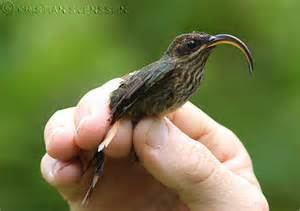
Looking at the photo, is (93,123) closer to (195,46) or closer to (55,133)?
(55,133)

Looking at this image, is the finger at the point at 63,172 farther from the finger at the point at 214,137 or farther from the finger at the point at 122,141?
the finger at the point at 214,137

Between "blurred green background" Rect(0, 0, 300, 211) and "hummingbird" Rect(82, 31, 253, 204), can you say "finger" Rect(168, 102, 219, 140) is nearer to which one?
"hummingbird" Rect(82, 31, 253, 204)

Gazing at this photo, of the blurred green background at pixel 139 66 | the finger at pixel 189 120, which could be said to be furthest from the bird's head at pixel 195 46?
the blurred green background at pixel 139 66

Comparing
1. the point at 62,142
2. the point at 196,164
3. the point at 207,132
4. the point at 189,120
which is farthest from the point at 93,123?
the point at 207,132

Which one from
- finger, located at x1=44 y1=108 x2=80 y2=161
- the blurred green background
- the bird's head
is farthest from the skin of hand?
the blurred green background

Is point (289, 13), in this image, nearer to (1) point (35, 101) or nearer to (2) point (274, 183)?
(2) point (274, 183)

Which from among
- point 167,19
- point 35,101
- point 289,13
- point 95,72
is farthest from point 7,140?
point 289,13
